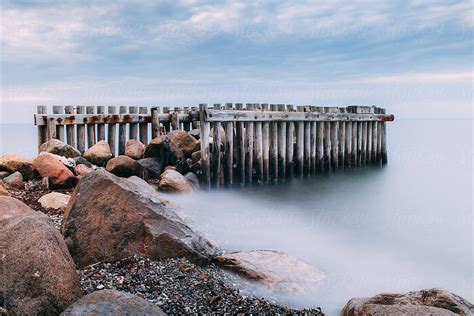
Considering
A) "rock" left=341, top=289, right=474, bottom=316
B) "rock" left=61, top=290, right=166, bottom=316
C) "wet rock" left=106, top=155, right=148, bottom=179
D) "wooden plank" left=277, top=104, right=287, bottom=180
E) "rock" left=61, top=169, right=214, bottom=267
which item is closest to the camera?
"rock" left=61, top=290, right=166, bottom=316

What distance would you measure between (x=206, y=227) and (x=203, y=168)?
3701 millimetres

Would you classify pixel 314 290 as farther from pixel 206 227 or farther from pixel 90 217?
pixel 206 227

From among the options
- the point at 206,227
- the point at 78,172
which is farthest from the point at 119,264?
the point at 78,172

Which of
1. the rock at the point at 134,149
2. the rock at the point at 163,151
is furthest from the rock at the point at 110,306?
the rock at the point at 134,149

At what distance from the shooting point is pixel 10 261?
4641 mm

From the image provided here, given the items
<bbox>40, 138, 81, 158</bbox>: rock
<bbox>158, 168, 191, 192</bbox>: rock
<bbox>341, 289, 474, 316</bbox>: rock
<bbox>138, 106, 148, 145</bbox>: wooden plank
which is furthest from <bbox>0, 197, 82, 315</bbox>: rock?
<bbox>138, 106, 148, 145</bbox>: wooden plank

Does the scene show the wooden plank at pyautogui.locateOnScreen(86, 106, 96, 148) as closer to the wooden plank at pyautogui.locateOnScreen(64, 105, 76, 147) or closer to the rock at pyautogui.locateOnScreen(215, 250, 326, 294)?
the wooden plank at pyautogui.locateOnScreen(64, 105, 76, 147)

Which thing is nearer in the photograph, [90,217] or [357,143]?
[90,217]

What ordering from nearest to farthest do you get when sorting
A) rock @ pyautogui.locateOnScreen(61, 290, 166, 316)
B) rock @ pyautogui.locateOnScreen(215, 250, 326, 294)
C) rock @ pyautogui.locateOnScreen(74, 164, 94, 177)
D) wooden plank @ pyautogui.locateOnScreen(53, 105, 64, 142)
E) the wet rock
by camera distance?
rock @ pyautogui.locateOnScreen(61, 290, 166, 316) < rock @ pyautogui.locateOnScreen(215, 250, 326, 294) < rock @ pyautogui.locateOnScreen(74, 164, 94, 177) < the wet rock < wooden plank @ pyautogui.locateOnScreen(53, 105, 64, 142)

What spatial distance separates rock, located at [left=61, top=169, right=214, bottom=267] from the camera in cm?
605

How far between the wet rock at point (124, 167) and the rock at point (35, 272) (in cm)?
715

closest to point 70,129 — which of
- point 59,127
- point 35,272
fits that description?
point 59,127

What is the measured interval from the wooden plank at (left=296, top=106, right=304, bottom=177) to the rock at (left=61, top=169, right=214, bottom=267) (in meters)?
9.96

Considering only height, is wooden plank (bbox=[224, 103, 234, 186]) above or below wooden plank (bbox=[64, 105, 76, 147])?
below
